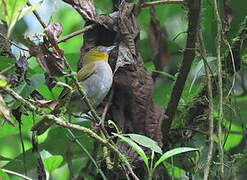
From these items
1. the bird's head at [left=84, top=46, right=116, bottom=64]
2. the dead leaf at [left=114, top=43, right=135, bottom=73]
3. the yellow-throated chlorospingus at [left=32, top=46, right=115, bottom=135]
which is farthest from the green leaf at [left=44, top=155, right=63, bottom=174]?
the dead leaf at [left=114, top=43, right=135, bottom=73]

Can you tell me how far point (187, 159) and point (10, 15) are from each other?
151 cm

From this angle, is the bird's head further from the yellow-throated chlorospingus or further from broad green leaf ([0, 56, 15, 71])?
broad green leaf ([0, 56, 15, 71])

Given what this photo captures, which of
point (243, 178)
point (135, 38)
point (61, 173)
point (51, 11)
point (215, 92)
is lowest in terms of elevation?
point (243, 178)

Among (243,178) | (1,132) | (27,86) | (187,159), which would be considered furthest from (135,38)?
(243,178)

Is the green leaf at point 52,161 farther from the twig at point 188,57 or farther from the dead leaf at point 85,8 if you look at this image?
the dead leaf at point 85,8

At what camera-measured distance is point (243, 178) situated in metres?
3.18

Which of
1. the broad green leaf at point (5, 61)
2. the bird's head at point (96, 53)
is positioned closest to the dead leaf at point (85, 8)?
the bird's head at point (96, 53)

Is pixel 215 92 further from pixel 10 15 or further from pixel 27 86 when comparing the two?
pixel 10 15

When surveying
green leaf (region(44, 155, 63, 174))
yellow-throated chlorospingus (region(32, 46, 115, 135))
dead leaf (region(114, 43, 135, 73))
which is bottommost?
green leaf (region(44, 155, 63, 174))

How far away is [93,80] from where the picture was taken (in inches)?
99.5

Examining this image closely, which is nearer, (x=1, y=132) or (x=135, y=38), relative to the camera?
(x=135, y=38)

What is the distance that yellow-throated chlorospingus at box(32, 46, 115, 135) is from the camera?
2.14 metres

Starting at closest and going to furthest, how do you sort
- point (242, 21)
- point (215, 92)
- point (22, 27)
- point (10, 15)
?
point (10, 15) → point (215, 92) → point (242, 21) → point (22, 27)

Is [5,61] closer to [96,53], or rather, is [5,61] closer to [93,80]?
[96,53]
